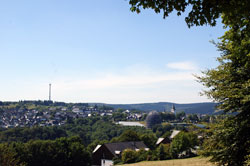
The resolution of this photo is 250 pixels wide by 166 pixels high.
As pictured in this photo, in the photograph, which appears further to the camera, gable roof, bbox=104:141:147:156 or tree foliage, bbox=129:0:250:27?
gable roof, bbox=104:141:147:156

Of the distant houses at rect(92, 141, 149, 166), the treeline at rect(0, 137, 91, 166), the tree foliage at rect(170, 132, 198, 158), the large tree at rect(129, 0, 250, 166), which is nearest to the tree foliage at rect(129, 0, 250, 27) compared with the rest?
the large tree at rect(129, 0, 250, 166)

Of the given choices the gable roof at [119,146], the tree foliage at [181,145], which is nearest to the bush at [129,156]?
the tree foliage at [181,145]

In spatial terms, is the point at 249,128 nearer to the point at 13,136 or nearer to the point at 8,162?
the point at 8,162

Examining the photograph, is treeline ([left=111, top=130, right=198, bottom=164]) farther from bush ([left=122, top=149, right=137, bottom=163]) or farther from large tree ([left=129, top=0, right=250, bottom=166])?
large tree ([left=129, top=0, right=250, bottom=166])

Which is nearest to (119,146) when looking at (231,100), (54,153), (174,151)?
(54,153)

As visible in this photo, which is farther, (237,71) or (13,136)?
(13,136)

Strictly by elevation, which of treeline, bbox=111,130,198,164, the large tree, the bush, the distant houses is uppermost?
the large tree

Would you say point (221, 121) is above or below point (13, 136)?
above

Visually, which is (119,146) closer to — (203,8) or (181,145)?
(181,145)

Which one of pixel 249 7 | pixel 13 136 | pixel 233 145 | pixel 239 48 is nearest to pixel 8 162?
pixel 233 145

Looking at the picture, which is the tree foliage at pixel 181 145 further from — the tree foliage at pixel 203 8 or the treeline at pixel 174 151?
the tree foliage at pixel 203 8

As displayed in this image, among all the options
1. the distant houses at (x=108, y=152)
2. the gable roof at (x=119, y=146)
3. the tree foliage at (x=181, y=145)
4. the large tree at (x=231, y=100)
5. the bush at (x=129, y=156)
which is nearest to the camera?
the large tree at (x=231, y=100)
